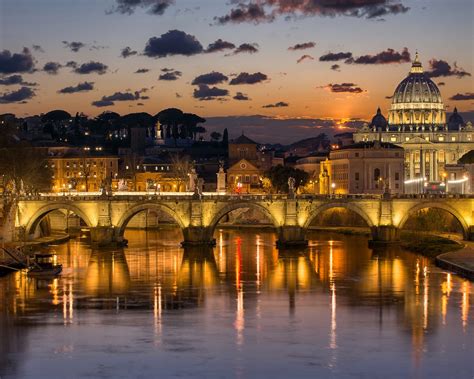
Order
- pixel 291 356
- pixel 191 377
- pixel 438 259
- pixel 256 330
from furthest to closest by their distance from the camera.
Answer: pixel 438 259, pixel 256 330, pixel 291 356, pixel 191 377

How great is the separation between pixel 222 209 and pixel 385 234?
10593 millimetres

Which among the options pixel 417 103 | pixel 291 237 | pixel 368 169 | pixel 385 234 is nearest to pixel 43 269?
pixel 291 237

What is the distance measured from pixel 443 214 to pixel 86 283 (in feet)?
121

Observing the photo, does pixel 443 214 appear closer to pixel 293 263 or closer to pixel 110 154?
pixel 293 263

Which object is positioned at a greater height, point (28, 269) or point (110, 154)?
point (110, 154)

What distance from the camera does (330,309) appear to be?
4788cm

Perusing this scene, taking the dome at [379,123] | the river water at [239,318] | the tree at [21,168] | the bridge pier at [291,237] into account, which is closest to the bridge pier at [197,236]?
the bridge pier at [291,237]

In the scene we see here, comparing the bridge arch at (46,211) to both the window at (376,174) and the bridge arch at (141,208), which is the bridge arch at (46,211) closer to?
the bridge arch at (141,208)

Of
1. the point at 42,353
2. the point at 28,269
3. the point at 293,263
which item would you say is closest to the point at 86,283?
the point at 28,269

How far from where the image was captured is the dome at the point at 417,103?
195m

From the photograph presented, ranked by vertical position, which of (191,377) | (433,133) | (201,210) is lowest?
(191,377)

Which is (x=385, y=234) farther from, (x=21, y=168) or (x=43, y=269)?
(x=21, y=168)

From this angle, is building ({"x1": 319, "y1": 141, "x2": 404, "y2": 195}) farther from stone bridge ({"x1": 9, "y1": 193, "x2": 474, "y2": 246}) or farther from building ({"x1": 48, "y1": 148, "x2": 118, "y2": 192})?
stone bridge ({"x1": 9, "y1": 193, "x2": 474, "y2": 246})

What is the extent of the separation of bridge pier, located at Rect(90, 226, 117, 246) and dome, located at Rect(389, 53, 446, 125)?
124m
